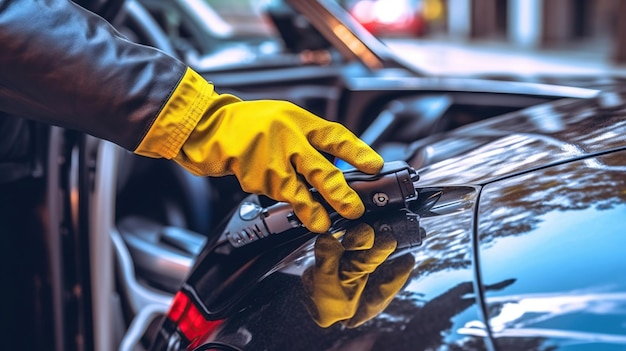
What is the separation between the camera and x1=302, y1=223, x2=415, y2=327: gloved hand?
1.05 m

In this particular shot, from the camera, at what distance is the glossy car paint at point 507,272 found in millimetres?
922

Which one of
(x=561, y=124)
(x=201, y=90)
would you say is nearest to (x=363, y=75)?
(x=561, y=124)

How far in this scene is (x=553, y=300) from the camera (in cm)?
94

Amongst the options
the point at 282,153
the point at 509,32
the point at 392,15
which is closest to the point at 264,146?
the point at 282,153

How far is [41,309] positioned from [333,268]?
0.86 metres

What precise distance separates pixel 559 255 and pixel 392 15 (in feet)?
32.0

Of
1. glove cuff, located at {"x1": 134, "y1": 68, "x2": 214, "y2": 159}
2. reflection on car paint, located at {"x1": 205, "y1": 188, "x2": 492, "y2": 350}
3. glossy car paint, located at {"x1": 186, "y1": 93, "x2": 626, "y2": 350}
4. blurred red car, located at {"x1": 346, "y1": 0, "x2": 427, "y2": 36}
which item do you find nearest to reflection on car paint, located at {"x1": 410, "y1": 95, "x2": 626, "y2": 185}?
glossy car paint, located at {"x1": 186, "y1": 93, "x2": 626, "y2": 350}

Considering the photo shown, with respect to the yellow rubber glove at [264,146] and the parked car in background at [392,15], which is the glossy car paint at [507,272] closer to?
the yellow rubber glove at [264,146]

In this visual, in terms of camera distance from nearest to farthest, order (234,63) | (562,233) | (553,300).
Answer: (553,300) < (562,233) < (234,63)

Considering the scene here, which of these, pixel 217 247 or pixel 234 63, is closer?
pixel 217 247

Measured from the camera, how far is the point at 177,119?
1.30 m

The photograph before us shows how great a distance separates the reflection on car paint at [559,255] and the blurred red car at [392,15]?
691cm

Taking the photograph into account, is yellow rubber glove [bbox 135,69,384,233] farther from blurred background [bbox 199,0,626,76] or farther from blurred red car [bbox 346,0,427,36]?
blurred background [bbox 199,0,626,76]

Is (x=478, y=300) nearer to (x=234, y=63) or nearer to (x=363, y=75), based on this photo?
(x=363, y=75)
